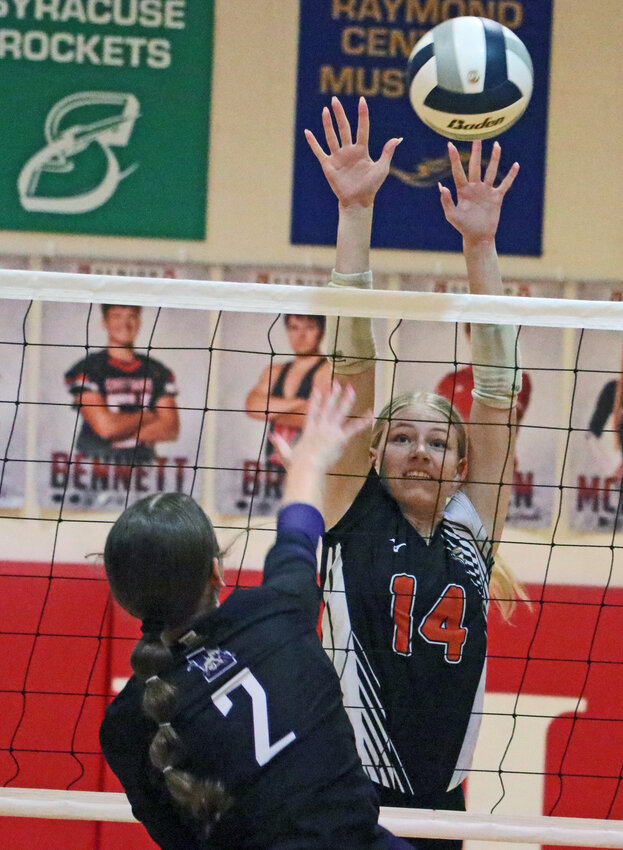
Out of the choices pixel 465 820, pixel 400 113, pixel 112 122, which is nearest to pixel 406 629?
pixel 465 820

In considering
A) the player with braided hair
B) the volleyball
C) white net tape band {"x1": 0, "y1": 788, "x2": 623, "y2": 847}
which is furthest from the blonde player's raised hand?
white net tape band {"x1": 0, "y1": 788, "x2": 623, "y2": 847}

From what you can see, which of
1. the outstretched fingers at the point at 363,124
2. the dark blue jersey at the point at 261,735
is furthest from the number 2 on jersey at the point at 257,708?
the outstretched fingers at the point at 363,124

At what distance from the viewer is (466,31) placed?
299cm

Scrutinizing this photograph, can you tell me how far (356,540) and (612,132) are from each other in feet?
13.0

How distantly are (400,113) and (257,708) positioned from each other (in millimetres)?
4485

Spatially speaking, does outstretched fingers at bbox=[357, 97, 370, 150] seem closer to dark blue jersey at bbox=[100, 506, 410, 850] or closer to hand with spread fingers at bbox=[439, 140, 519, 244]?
hand with spread fingers at bbox=[439, 140, 519, 244]

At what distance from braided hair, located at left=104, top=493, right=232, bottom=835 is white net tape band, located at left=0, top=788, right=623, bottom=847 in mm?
1201

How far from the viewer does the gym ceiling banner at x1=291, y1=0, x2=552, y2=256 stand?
5402 millimetres

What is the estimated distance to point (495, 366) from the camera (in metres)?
2.42

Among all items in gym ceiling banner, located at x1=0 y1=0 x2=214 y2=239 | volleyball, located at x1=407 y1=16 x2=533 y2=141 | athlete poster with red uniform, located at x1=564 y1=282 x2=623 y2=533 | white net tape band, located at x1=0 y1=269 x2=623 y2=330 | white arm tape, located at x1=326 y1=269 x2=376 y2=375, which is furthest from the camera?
gym ceiling banner, located at x1=0 y1=0 x2=214 y2=239

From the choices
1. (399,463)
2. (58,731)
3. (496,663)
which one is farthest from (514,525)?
(399,463)

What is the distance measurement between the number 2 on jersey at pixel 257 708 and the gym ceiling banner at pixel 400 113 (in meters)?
4.17

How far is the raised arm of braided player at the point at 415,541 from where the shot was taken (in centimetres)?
237

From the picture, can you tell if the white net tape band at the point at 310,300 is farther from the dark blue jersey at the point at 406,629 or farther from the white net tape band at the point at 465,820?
the white net tape band at the point at 465,820
